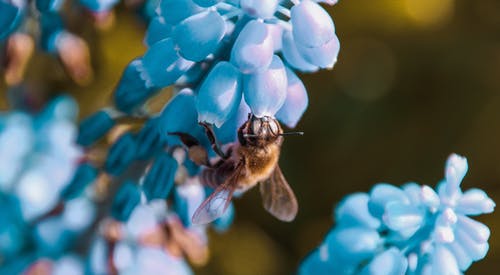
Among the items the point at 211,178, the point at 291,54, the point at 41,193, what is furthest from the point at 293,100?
the point at 41,193

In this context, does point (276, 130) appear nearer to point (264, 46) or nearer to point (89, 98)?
point (264, 46)

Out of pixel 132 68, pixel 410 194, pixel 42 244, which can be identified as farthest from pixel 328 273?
pixel 42 244

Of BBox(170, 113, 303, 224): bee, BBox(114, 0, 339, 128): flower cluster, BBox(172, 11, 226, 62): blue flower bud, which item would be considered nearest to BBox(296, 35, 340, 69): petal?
BBox(114, 0, 339, 128): flower cluster

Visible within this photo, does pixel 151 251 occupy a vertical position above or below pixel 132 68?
below

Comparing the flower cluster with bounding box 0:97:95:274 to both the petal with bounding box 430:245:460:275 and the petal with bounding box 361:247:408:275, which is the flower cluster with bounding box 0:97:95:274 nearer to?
the petal with bounding box 361:247:408:275

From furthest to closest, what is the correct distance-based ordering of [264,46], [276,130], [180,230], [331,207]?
[331,207] → [180,230] → [276,130] → [264,46]
